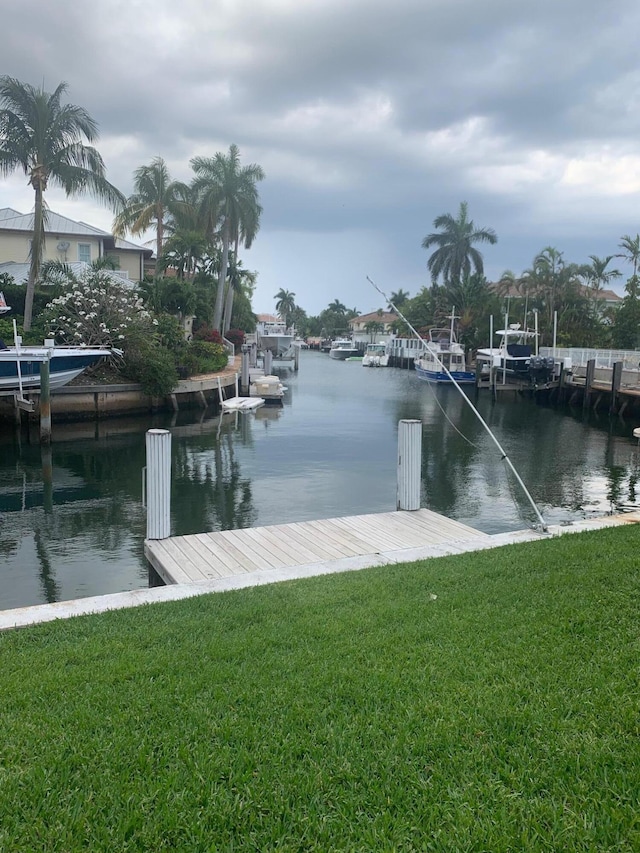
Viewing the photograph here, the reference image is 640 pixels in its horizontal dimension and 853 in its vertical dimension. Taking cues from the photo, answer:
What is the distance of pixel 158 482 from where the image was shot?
27.5ft

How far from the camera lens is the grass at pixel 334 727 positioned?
2758mm

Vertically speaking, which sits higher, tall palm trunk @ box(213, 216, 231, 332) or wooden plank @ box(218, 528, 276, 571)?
tall palm trunk @ box(213, 216, 231, 332)

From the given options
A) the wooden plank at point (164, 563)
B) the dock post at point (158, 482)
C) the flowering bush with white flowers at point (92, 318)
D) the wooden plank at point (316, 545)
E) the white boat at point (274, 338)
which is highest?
the white boat at point (274, 338)

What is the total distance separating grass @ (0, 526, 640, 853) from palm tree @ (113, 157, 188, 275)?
1883 inches

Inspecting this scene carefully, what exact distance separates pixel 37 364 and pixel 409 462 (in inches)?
701

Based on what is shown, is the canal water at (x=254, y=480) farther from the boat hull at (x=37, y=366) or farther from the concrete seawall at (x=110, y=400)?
the boat hull at (x=37, y=366)

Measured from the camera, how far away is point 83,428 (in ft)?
81.4

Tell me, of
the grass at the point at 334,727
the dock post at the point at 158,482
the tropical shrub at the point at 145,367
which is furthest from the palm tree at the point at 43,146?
the grass at the point at 334,727

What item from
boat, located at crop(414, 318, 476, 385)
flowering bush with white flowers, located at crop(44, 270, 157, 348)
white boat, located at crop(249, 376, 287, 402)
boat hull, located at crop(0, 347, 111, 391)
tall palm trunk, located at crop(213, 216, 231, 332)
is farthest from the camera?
tall palm trunk, located at crop(213, 216, 231, 332)

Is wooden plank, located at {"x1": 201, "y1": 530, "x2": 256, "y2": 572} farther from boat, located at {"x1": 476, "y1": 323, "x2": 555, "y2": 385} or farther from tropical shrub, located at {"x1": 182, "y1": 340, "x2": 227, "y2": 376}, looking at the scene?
boat, located at {"x1": 476, "y1": 323, "x2": 555, "y2": 385}

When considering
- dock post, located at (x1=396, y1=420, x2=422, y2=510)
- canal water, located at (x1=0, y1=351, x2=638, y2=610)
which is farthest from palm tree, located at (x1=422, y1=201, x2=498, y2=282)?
dock post, located at (x1=396, y1=420, x2=422, y2=510)

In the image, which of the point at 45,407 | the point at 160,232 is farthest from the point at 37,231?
the point at 160,232

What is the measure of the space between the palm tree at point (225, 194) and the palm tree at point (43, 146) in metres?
20.8

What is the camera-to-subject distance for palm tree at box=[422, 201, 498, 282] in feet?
242
